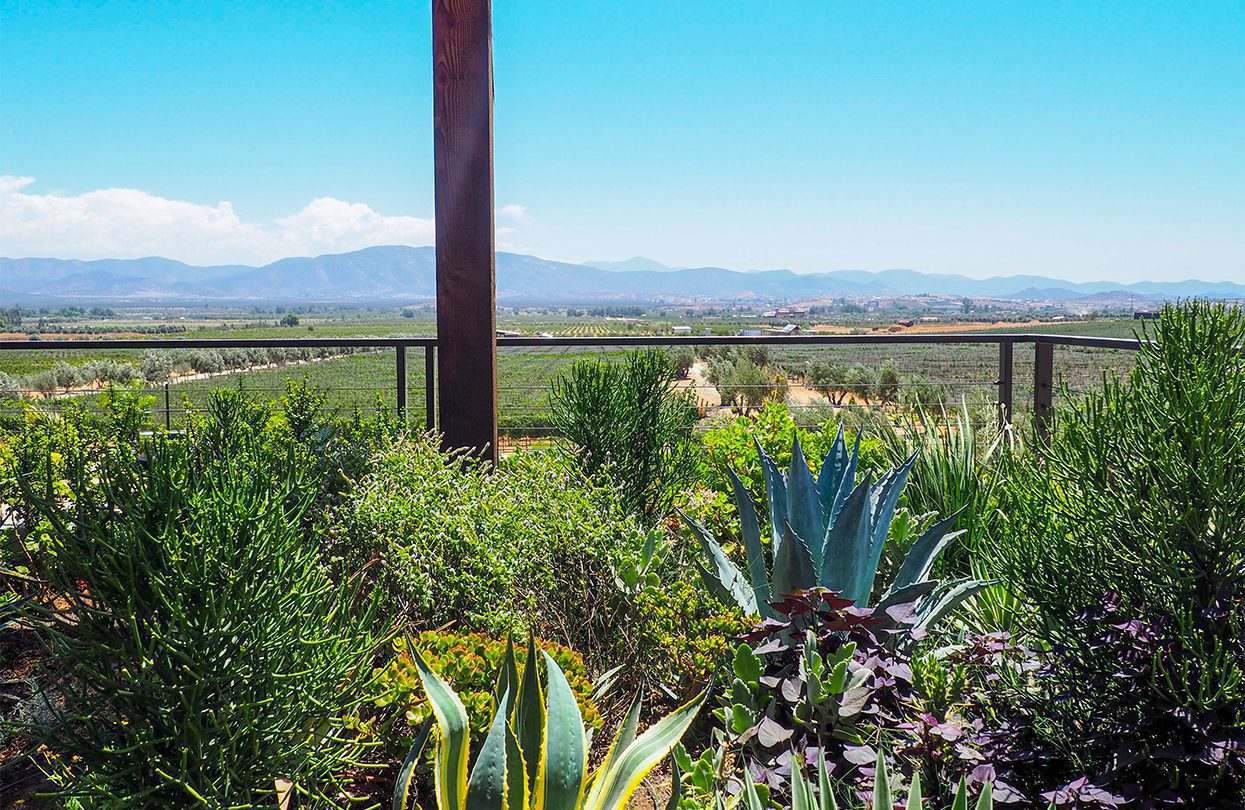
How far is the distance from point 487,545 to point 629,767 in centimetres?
82

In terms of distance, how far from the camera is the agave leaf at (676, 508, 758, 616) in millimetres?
2105

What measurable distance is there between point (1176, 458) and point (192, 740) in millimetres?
1550

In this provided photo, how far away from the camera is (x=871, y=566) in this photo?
1.99 meters

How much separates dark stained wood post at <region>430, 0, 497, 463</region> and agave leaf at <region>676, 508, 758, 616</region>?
3.93 ft

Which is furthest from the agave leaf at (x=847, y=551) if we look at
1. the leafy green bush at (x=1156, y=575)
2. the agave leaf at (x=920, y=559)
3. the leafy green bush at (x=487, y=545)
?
the leafy green bush at (x=487, y=545)

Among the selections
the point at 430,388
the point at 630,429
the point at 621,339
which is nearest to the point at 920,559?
the point at 630,429

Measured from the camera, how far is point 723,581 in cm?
215

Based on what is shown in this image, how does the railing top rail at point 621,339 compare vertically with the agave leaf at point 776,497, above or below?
above

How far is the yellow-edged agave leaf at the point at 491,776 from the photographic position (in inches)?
47.4

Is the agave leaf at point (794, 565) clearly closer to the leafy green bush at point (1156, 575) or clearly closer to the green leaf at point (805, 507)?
the green leaf at point (805, 507)

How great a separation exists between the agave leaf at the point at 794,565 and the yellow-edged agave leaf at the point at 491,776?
0.88 m

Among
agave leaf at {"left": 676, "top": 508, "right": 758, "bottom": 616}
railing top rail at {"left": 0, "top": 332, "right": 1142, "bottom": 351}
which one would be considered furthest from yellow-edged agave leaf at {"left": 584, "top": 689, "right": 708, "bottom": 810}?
railing top rail at {"left": 0, "top": 332, "right": 1142, "bottom": 351}

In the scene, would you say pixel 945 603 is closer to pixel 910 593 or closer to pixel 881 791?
pixel 910 593

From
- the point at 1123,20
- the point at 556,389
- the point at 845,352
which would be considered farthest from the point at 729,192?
the point at 556,389
